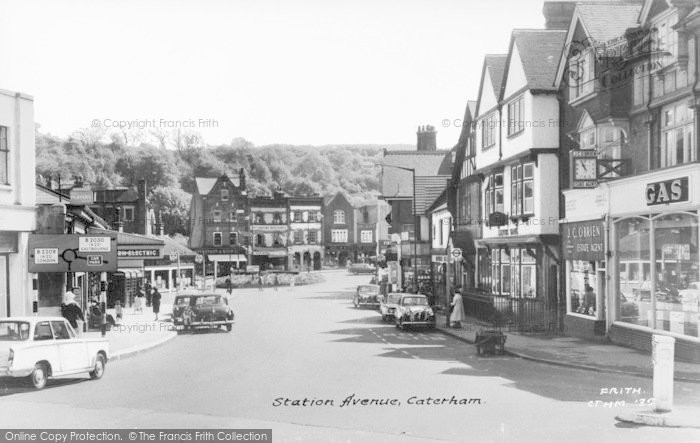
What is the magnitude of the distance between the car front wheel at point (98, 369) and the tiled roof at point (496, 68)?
19613 millimetres

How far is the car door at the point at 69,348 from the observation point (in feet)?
51.9

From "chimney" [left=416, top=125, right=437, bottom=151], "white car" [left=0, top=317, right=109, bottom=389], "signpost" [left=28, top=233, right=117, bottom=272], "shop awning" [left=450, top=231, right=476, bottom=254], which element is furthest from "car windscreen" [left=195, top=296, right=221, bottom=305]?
"chimney" [left=416, top=125, right=437, bottom=151]

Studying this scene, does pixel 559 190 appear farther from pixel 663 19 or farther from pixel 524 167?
pixel 663 19

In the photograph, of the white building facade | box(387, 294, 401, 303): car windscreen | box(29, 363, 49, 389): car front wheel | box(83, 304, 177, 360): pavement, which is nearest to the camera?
box(29, 363, 49, 389): car front wheel

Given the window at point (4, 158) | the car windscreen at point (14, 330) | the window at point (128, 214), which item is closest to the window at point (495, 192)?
the window at point (4, 158)

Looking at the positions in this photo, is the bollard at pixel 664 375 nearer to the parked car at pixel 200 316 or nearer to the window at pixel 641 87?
the window at pixel 641 87

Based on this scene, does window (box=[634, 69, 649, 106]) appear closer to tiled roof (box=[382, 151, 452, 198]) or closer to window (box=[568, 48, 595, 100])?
window (box=[568, 48, 595, 100])

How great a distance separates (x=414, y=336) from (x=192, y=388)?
12928mm

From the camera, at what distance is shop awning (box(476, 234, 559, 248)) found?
27516 mm

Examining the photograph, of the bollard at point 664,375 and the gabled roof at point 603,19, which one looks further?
the gabled roof at point 603,19

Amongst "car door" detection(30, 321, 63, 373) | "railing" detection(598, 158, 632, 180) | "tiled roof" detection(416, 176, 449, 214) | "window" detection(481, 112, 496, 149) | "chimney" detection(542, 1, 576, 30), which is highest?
"chimney" detection(542, 1, 576, 30)

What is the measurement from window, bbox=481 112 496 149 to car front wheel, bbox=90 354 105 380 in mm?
19800

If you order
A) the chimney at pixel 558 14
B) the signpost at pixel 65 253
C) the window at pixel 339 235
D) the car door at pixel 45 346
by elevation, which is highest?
the chimney at pixel 558 14

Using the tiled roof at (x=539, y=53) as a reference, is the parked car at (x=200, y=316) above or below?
below
